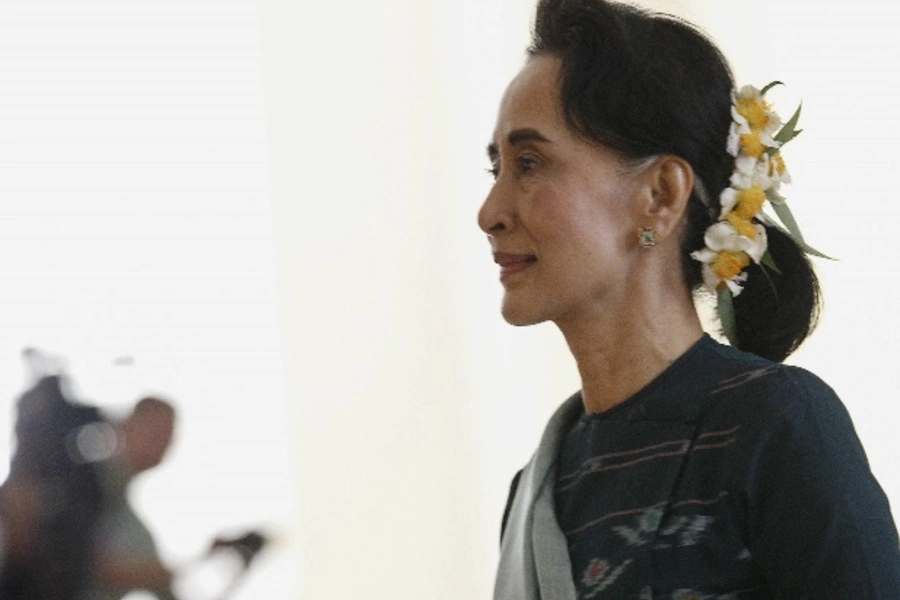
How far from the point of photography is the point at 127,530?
0.37 meters

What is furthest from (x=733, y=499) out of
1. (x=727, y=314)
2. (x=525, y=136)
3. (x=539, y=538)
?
(x=525, y=136)

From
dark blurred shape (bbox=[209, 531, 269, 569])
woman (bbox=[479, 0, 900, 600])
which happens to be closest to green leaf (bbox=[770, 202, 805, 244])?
woman (bbox=[479, 0, 900, 600])

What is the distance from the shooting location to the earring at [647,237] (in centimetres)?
124

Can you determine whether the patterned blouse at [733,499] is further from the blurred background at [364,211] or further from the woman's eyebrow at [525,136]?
the blurred background at [364,211]

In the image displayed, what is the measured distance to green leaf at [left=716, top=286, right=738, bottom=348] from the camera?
1.31 m

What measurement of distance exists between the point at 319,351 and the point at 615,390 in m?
1.16

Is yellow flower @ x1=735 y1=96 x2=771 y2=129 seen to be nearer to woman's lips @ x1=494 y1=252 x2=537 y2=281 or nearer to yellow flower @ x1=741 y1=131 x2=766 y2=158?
yellow flower @ x1=741 y1=131 x2=766 y2=158

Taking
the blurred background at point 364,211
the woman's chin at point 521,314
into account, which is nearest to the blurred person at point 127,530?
the woman's chin at point 521,314

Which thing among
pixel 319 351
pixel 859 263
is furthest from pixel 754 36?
pixel 319 351

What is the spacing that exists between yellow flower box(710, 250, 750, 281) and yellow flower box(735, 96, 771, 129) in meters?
0.12

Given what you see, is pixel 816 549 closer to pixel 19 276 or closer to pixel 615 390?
pixel 615 390

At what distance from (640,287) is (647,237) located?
0.05m

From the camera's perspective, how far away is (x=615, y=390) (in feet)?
4.06

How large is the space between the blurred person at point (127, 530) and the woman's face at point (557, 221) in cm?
88
